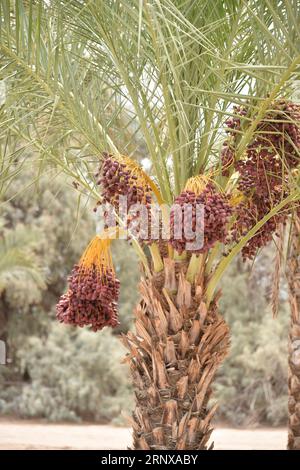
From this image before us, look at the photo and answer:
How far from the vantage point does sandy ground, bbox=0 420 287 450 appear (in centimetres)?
862

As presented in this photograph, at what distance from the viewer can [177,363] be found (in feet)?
9.79

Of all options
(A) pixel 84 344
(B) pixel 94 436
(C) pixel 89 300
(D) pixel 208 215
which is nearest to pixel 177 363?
(C) pixel 89 300

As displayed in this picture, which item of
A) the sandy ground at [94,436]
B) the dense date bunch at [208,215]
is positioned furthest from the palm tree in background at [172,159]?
the sandy ground at [94,436]

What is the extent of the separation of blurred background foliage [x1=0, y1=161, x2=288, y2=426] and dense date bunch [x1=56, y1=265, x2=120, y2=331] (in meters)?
6.26

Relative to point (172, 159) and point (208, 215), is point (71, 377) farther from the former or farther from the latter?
point (208, 215)

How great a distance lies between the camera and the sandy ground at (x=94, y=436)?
862cm

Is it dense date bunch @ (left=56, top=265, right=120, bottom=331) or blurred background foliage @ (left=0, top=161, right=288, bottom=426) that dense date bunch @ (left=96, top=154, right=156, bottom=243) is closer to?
dense date bunch @ (left=56, top=265, right=120, bottom=331)

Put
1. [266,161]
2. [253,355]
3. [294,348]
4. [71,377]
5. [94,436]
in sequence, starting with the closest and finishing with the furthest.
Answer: [266,161]
[294,348]
[94,436]
[253,355]
[71,377]

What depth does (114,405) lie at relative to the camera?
9.66 m

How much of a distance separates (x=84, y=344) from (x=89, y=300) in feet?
22.4

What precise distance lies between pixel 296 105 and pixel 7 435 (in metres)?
7.04

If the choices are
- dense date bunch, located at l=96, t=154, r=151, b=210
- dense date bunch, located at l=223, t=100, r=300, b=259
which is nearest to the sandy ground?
dense date bunch, located at l=223, t=100, r=300, b=259
